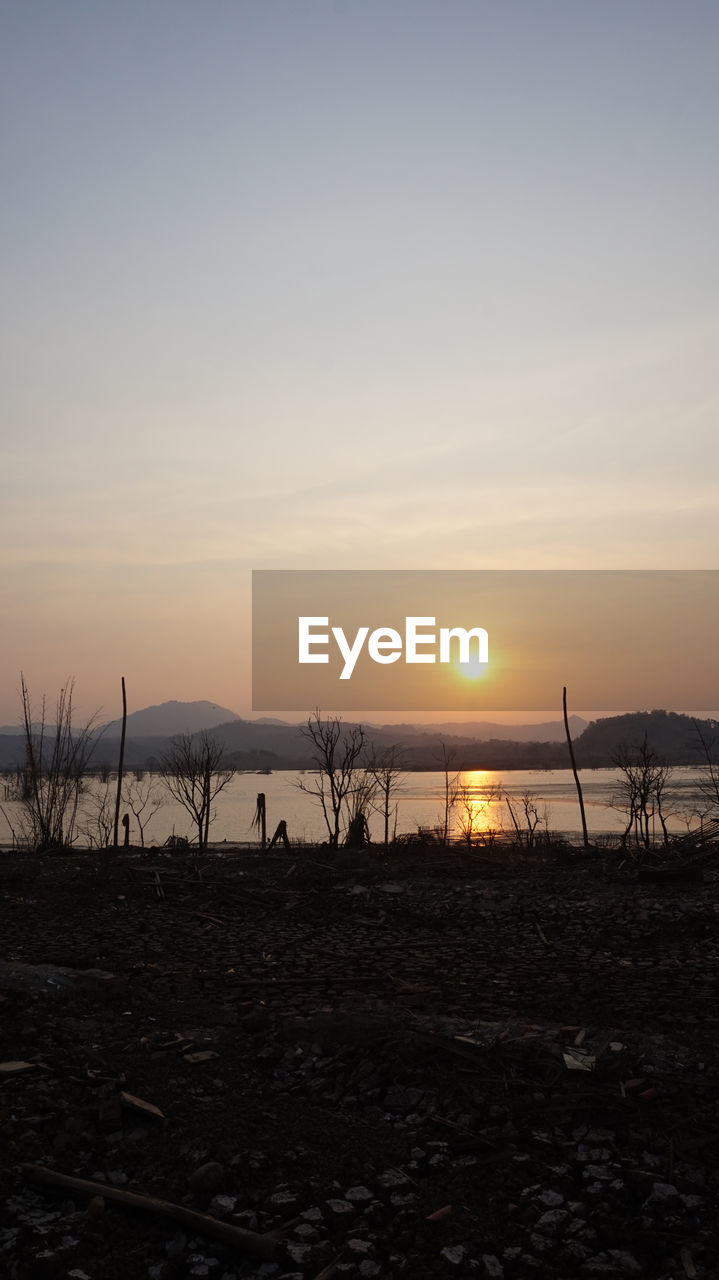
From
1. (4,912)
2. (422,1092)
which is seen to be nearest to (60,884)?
(4,912)

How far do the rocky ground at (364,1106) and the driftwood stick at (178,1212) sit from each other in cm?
1

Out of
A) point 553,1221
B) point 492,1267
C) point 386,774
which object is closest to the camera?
point 492,1267

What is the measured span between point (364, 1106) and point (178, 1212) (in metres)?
1.41

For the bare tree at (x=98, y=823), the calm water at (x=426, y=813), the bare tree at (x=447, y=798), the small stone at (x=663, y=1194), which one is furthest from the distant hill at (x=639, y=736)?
the small stone at (x=663, y=1194)

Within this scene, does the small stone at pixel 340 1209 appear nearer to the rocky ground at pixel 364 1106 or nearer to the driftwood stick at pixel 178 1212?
the rocky ground at pixel 364 1106

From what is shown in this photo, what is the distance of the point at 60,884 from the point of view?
12859mm

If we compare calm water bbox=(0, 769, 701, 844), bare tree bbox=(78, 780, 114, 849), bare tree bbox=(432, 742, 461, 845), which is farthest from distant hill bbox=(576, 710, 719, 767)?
bare tree bbox=(78, 780, 114, 849)

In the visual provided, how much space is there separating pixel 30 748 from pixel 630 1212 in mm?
18865

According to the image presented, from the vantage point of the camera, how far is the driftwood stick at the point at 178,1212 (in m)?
3.28

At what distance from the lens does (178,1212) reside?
11.2 feet

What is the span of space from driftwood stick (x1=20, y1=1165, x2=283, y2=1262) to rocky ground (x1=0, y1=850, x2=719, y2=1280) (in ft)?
0.03

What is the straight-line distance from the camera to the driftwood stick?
3.28m

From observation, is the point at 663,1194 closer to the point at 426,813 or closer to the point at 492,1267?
the point at 492,1267

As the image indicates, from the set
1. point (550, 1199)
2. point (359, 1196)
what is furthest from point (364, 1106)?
point (550, 1199)
